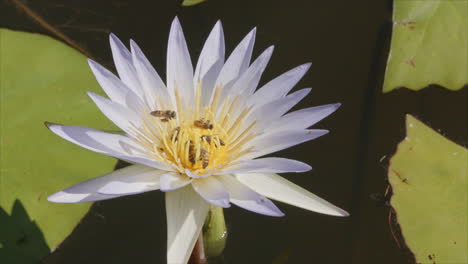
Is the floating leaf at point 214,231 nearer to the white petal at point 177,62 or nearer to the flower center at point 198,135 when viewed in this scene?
the flower center at point 198,135

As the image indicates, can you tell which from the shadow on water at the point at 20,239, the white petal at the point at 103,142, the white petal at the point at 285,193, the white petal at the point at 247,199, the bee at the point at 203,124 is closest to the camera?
the white petal at the point at 247,199

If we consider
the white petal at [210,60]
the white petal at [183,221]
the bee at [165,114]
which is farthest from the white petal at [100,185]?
the white petal at [210,60]

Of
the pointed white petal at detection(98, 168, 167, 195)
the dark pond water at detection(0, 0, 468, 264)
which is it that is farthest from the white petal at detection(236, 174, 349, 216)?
the dark pond water at detection(0, 0, 468, 264)

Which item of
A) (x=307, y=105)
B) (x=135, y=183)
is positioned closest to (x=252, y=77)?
(x=135, y=183)

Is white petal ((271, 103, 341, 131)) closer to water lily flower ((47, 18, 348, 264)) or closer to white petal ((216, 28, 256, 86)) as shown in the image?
water lily flower ((47, 18, 348, 264))

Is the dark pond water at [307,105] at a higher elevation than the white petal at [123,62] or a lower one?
lower
